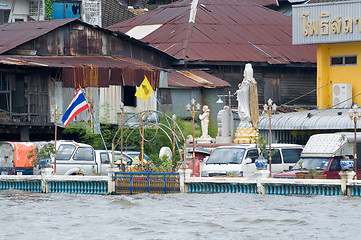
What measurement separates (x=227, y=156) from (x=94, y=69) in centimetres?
1238

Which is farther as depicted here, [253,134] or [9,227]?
[253,134]

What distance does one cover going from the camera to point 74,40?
1971 inches

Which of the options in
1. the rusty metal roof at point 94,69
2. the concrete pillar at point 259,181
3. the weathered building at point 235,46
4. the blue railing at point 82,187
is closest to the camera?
the concrete pillar at point 259,181

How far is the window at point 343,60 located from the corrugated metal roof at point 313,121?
3.17 metres

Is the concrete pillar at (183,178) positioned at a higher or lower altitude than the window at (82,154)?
lower

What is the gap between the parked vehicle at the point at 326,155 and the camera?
34.7 metres

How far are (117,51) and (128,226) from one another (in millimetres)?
24936

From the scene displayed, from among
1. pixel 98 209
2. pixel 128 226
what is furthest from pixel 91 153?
pixel 128 226

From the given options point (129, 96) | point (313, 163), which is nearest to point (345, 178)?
point (313, 163)

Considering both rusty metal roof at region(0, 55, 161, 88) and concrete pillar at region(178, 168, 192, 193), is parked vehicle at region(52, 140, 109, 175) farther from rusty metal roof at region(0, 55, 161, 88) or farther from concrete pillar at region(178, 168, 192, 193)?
rusty metal roof at region(0, 55, 161, 88)

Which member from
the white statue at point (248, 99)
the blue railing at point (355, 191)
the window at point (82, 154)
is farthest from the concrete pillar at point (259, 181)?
the white statue at point (248, 99)

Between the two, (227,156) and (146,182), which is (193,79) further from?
(146,182)

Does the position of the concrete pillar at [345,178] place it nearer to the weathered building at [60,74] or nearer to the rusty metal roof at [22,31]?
the weathered building at [60,74]

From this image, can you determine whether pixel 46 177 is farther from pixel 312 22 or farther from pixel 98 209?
pixel 312 22
